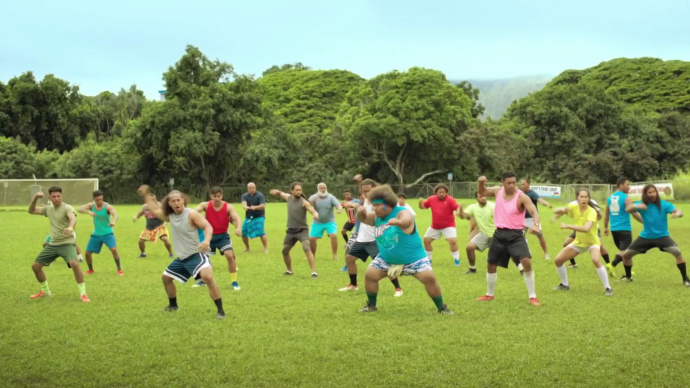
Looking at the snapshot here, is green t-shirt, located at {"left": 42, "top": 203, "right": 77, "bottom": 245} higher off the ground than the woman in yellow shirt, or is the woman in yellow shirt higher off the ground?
green t-shirt, located at {"left": 42, "top": 203, "right": 77, "bottom": 245}

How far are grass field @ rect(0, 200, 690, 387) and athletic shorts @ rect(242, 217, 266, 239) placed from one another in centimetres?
476

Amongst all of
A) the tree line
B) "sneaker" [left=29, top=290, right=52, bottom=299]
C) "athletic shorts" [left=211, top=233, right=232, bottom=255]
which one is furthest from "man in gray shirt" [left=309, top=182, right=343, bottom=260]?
the tree line

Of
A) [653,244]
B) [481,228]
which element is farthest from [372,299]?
[653,244]

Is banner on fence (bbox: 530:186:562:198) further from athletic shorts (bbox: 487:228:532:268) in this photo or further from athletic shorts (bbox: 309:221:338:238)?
athletic shorts (bbox: 487:228:532:268)

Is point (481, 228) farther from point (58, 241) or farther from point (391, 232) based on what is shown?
point (58, 241)

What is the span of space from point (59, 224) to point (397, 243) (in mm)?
5664

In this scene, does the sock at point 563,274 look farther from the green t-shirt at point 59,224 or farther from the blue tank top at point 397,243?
the green t-shirt at point 59,224

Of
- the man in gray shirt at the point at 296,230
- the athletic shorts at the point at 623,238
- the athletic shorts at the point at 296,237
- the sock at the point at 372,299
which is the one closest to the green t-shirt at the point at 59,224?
the man in gray shirt at the point at 296,230

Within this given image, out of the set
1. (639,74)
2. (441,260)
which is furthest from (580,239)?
(639,74)

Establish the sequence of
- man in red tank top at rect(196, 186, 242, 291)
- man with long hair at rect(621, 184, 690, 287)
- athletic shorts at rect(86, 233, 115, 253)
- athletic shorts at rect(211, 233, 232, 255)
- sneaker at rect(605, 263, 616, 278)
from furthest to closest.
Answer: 1. athletic shorts at rect(86, 233, 115, 253)
2. sneaker at rect(605, 263, 616, 278)
3. athletic shorts at rect(211, 233, 232, 255)
4. man in red tank top at rect(196, 186, 242, 291)
5. man with long hair at rect(621, 184, 690, 287)

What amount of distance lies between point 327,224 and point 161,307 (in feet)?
19.5

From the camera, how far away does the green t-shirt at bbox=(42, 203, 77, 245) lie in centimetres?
1080

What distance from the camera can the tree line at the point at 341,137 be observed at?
187ft

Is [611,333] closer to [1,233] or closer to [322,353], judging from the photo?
[322,353]
